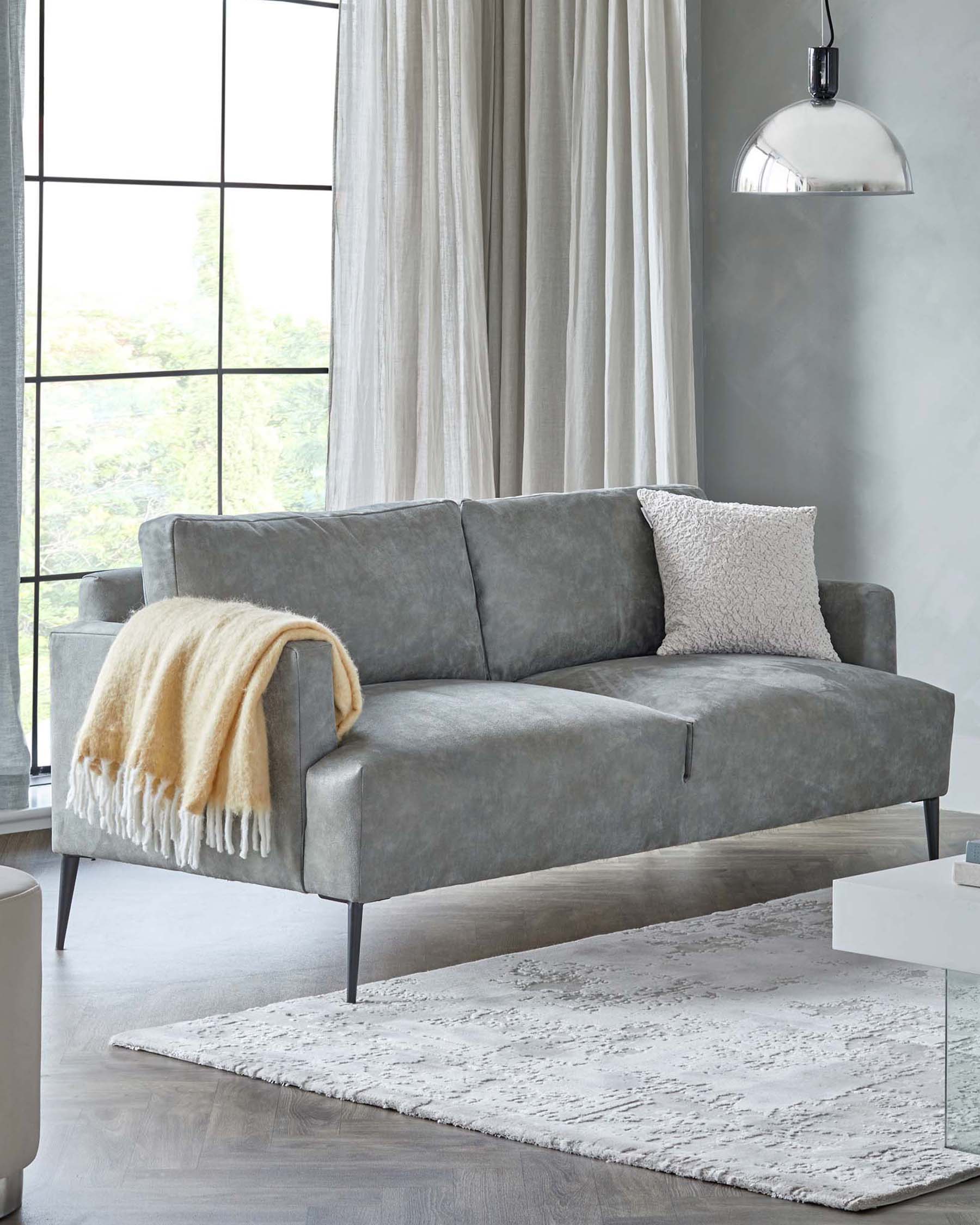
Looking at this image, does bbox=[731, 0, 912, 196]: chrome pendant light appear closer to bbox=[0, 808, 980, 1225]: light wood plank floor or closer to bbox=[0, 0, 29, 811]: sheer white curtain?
bbox=[0, 808, 980, 1225]: light wood plank floor

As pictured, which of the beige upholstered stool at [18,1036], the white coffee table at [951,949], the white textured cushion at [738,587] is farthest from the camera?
the white textured cushion at [738,587]

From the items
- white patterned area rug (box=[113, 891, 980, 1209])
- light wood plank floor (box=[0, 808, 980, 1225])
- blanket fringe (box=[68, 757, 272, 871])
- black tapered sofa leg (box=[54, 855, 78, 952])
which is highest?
blanket fringe (box=[68, 757, 272, 871])

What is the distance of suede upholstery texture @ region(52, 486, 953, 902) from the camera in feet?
11.5

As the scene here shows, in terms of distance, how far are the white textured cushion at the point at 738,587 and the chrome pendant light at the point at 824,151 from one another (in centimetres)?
94

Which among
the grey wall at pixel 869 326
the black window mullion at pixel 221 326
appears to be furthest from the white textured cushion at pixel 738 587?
the black window mullion at pixel 221 326

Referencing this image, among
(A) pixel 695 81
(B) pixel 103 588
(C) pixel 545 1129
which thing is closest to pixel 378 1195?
(C) pixel 545 1129

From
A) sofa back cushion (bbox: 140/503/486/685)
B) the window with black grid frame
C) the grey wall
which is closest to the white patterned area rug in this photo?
sofa back cushion (bbox: 140/503/486/685)

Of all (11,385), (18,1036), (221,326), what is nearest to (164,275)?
(221,326)

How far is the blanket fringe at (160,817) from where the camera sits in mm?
3527

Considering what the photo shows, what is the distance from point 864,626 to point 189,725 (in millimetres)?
1846

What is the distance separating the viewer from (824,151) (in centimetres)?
396

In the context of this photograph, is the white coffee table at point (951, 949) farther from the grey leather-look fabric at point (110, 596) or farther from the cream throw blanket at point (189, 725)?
the grey leather-look fabric at point (110, 596)

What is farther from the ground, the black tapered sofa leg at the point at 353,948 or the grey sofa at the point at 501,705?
the grey sofa at the point at 501,705

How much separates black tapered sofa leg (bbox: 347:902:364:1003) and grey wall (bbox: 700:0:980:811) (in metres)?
2.52
